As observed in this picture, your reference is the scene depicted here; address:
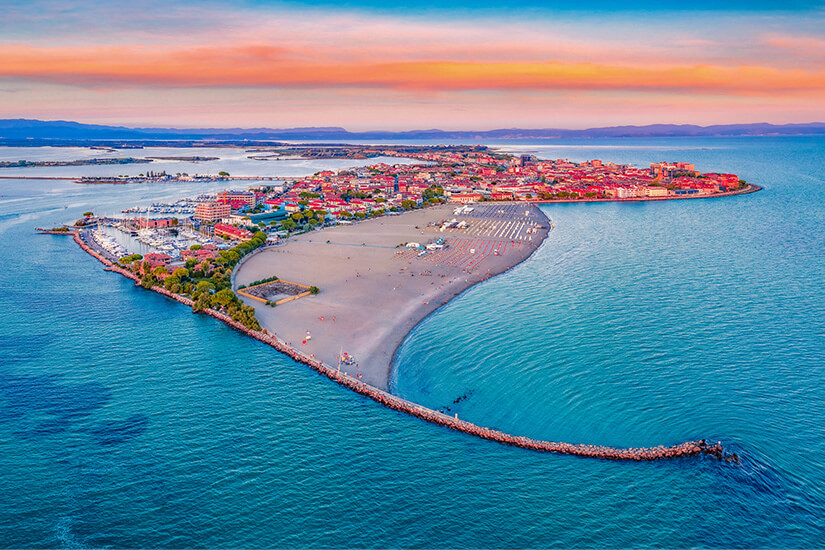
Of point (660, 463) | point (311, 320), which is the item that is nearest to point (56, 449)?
point (311, 320)

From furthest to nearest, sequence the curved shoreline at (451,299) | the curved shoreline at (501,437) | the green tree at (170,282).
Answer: the green tree at (170,282) < the curved shoreline at (451,299) < the curved shoreline at (501,437)

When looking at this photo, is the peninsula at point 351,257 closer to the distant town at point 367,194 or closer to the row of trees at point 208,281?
the row of trees at point 208,281

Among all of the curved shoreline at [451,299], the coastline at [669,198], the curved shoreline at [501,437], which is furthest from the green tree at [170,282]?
the coastline at [669,198]

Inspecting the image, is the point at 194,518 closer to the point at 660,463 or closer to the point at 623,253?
the point at 660,463

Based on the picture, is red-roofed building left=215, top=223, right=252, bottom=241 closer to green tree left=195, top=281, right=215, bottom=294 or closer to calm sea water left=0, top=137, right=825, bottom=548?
calm sea water left=0, top=137, right=825, bottom=548

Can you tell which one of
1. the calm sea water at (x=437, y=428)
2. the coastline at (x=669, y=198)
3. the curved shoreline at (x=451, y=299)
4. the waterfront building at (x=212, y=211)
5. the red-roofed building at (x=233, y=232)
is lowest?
the calm sea water at (x=437, y=428)

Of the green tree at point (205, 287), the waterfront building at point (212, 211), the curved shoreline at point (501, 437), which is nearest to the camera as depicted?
the curved shoreline at point (501, 437)
